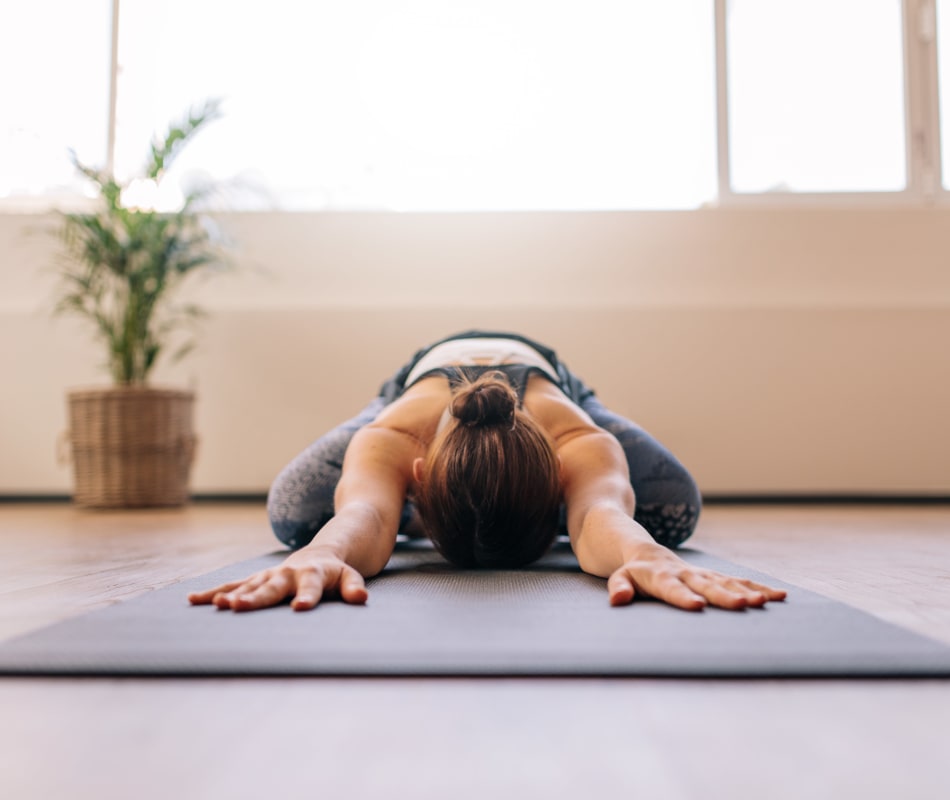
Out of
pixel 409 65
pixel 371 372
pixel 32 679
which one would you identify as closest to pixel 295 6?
pixel 409 65

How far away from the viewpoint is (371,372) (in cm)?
321

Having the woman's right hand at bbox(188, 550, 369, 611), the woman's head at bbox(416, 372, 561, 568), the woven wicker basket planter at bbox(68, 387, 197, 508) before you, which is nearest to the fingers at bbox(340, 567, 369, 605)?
the woman's right hand at bbox(188, 550, 369, 611)

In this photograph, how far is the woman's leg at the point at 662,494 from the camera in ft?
5.62

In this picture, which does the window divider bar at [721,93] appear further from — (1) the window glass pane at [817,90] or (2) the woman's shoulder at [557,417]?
(2) the woman's shoulder at [557,417]

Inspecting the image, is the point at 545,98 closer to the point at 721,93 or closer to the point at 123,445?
the point at 721,93

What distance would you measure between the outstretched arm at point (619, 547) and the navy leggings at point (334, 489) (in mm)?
292

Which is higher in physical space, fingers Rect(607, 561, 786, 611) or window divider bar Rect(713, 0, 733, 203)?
window divider bar Rect(713, 0, 733, 203)

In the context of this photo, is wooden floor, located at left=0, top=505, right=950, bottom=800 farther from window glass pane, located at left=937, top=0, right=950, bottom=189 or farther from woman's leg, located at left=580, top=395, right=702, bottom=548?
window glass pane, located at left=937, top=0, right=950, bottom=189

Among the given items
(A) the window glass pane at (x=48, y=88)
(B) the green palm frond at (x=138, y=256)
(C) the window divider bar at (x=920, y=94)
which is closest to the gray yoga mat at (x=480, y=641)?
(B) the green palm frond at (x=138, y=256)

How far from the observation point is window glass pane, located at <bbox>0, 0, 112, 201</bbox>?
3537 mm

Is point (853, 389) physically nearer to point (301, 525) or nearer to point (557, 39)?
point (557, 39)

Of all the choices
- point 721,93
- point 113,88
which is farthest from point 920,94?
point 113,88

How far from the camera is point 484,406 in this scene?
1.21 m

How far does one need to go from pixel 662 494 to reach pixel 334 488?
69 cm
